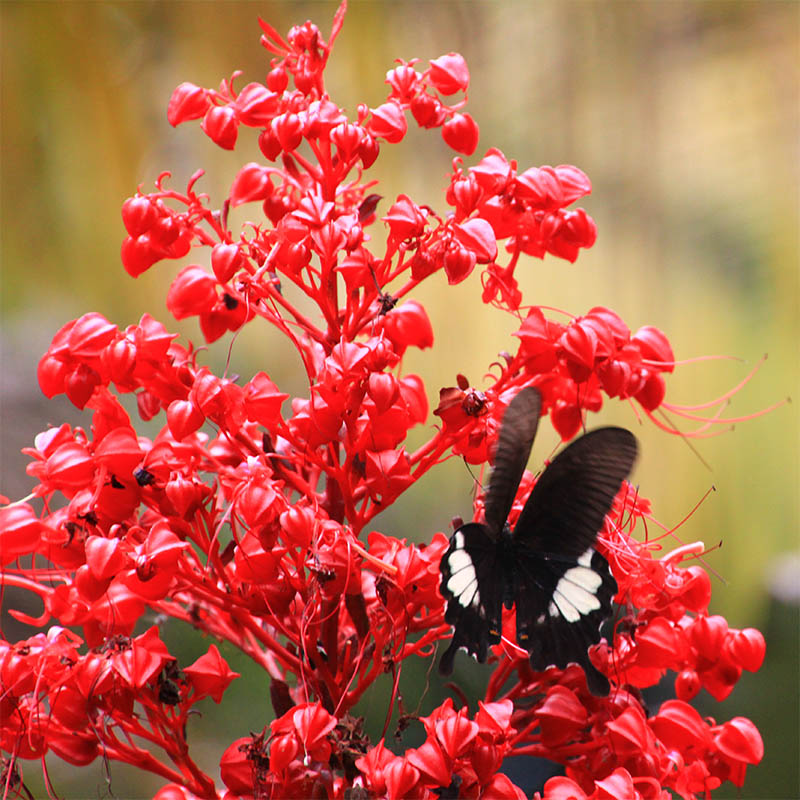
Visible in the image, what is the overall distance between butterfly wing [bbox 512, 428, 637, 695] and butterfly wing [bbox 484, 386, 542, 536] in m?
0.02

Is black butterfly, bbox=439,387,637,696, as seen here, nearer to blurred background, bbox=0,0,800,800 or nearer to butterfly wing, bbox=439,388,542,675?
butterfly wing, bbox=439,388,542,675

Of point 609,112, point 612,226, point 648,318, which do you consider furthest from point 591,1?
point 648,318

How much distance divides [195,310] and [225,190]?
0.57 m

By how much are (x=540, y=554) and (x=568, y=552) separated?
0.02m

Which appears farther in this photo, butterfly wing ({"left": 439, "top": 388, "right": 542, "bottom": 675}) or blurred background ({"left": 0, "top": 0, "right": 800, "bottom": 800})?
blurred background ({"left": 0, "top": 0, "right": 800, "bottom": 800})

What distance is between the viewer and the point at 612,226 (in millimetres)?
1095

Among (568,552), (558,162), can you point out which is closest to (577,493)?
(568,552)

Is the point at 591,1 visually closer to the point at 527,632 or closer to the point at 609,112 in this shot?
A: the point at 609,112

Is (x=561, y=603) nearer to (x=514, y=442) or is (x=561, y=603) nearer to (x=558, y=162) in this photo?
(x=514, y=442)

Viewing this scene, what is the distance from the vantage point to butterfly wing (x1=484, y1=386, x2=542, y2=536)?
0.46 m

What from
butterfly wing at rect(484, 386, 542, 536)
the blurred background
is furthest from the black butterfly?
the blurred background

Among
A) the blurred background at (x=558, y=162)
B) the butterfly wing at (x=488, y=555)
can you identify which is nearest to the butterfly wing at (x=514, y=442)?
the butterfly wing at (x=488, y=555)

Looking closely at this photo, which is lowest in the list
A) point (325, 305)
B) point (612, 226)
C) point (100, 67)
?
point (325, 305)

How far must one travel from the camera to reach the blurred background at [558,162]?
1.04m
